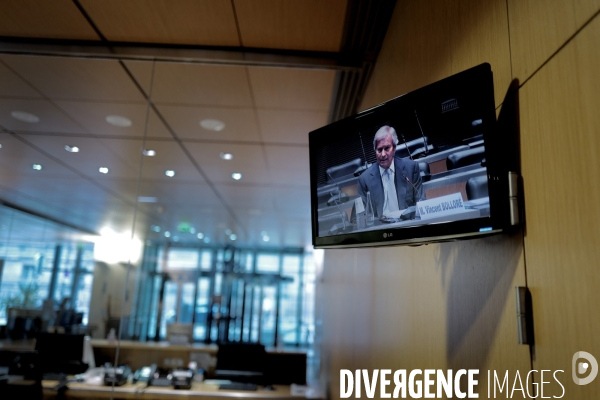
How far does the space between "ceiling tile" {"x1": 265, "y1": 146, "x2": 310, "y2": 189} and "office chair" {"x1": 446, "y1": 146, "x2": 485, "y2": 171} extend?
11.4 feet

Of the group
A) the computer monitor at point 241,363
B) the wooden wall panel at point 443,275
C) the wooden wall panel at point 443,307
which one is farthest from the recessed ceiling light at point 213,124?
the computer monitor at point 241,363

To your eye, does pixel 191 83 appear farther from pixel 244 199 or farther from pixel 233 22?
pixel 244 199

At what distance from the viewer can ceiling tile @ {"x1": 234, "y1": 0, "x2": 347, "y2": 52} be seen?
102 inches

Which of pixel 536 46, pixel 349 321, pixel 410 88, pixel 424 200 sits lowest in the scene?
pixel 349 321

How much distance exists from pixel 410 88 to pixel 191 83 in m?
2.01

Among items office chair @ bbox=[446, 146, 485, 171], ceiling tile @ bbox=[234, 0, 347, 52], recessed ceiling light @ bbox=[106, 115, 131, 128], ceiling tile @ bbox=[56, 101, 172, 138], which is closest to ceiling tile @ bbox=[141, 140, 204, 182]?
ceiling tile @ bbox=[56, 101, 172, 138]

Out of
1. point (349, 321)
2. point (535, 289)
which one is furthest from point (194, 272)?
point (535, 289)

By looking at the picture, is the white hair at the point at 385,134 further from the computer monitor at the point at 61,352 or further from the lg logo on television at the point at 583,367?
the computer monitor at the point at 61,352

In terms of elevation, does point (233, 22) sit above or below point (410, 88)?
above

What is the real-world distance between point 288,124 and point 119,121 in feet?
5.12

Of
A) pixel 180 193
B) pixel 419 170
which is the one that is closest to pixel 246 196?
pixel 180 193

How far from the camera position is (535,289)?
96 cm

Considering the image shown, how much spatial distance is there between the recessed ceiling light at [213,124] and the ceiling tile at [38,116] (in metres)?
1.19

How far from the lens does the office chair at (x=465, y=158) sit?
112 cm
